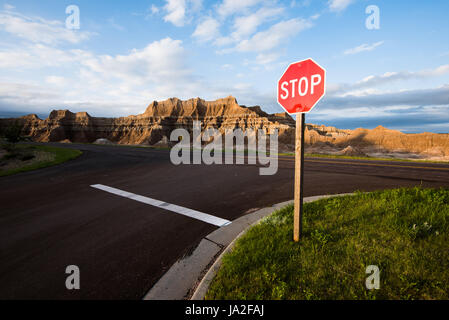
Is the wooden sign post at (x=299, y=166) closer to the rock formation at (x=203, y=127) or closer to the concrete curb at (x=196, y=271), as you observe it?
the concrete curb at (x=196, y=271)

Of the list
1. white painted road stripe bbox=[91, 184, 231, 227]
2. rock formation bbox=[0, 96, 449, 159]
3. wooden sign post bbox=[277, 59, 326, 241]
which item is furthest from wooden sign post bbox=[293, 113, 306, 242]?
rock formation bbox=[0, 96, 449, 159]

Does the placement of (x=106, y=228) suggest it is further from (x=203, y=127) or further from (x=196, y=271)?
(x=203, y=127)

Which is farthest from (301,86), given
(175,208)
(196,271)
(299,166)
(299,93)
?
(175,208)

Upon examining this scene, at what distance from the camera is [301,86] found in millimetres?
3029

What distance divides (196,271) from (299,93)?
306 cm

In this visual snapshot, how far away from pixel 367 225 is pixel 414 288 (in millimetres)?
1593

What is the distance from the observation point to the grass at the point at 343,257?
2348mm

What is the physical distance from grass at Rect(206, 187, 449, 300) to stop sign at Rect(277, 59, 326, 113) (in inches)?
85.1

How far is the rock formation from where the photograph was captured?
54156 millimetres

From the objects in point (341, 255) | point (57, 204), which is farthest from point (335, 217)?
point (57, 204)

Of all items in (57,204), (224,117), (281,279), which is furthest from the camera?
(224,117)

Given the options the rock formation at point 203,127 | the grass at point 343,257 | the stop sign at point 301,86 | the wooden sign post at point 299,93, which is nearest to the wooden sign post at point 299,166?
the wooden sign post at point 299,93

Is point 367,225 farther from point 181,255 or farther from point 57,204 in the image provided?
point 57,204
